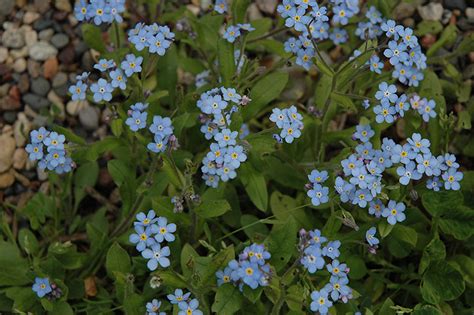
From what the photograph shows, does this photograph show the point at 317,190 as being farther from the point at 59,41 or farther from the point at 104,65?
the point at 59,41

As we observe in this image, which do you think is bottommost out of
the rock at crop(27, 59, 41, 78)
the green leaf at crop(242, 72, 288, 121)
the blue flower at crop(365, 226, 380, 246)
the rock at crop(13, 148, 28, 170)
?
the rock at crop(13, 148, 28, 170)

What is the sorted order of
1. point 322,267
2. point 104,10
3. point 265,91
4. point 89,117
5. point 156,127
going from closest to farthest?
point 322,267 → point 156,127 → point 104,10 → point 265,91 → point 89,117

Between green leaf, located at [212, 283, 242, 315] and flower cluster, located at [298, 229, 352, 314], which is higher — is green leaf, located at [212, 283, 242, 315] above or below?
below

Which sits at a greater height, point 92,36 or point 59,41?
point 92,36

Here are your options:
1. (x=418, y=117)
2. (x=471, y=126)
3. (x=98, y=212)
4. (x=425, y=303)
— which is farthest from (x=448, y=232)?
(x=98, y=212)

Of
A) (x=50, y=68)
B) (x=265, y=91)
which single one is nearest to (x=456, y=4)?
(x=265, y=91)

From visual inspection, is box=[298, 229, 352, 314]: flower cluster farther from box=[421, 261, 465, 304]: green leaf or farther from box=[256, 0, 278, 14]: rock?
box=[256, 0, 278, 14]: rock

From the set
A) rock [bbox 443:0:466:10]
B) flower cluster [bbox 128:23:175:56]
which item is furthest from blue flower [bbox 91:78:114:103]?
rock [bbox 443:0:466:10]
